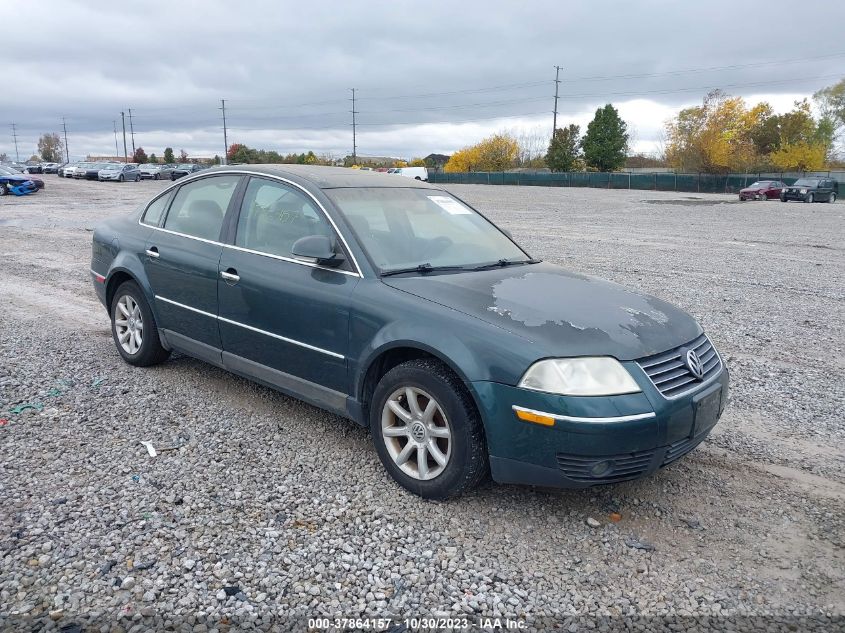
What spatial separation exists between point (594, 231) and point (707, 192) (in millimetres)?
41705

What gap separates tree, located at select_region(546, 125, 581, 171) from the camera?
77.6m

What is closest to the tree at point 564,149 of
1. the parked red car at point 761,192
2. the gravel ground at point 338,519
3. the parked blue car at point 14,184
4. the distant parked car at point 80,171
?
the parked red car at point 761,192

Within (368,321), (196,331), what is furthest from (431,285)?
(196,331)

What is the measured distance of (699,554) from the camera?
10.5 feet

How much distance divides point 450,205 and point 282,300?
1515 mm

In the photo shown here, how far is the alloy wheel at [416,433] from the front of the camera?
137 inches

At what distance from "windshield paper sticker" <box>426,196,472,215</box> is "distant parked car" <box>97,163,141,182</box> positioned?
5326cm

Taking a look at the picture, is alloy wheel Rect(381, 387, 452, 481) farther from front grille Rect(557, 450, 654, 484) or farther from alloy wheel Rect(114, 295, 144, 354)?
alloy wheel Rect(114, 295, 144, 354)

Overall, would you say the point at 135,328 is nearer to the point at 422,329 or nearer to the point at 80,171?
the point at 422,329

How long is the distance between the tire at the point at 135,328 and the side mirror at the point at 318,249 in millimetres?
1993

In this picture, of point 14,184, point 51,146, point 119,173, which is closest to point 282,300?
point 14,184

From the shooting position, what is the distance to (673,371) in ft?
11.1

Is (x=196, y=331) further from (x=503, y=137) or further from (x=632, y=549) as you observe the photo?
(x=503, y=137)

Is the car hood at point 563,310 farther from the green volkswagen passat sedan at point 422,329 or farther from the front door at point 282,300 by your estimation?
the front door at point 282,300
